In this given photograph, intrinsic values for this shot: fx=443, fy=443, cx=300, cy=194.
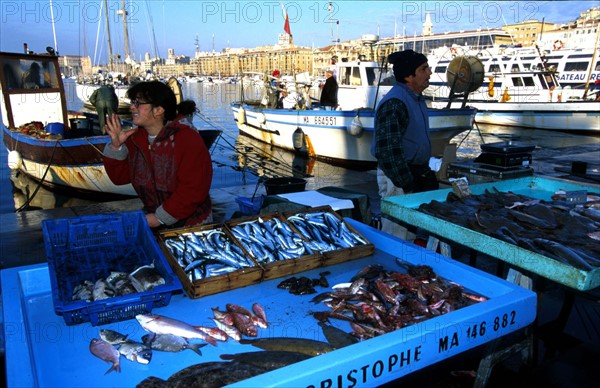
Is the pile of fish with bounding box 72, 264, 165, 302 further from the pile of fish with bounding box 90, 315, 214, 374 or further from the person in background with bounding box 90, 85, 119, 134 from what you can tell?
the person in background with bounding box 90, 85, 119, 134

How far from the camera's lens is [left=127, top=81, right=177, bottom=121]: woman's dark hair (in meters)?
3.08

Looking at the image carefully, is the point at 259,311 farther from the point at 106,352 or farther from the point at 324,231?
the point at 324,231

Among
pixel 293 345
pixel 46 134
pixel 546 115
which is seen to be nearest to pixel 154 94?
pixel 293 345

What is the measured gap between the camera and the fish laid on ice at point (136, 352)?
192 cm

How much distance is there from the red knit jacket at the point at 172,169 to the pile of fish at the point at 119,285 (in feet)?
2.40

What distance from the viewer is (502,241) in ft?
9.07

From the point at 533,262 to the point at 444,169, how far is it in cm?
384

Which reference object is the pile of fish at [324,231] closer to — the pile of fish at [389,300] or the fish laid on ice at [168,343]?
the pile of fish at [389,300]

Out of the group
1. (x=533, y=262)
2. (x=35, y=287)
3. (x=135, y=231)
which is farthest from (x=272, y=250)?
(x=533, y=262)

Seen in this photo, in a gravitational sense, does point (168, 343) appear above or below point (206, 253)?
below

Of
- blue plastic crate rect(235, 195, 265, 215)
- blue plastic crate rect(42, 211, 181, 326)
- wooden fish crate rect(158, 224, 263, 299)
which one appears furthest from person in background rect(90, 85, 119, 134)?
wooden fish crate rect(158, 224, 263, 299)

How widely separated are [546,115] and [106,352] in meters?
27.2

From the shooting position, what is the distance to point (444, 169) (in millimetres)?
6262

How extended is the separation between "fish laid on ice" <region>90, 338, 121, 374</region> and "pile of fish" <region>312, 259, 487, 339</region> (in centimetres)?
98
